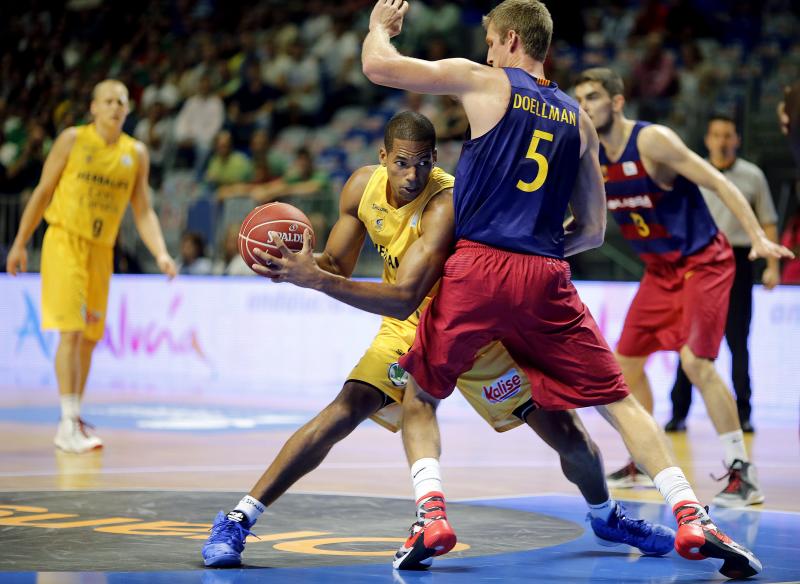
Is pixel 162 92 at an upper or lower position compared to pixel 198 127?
upper

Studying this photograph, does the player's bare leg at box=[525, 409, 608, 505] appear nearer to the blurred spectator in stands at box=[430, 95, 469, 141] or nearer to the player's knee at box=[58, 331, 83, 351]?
the player's knee at box=[58, 331, 83, 351]

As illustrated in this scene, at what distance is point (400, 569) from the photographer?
461 cm

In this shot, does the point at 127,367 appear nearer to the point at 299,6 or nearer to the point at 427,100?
the point at 427,100

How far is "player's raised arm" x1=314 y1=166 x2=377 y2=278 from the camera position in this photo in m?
5.08

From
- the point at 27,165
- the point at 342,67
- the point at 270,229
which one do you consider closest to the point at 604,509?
the point at 270,229

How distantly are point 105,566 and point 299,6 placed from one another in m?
17.0

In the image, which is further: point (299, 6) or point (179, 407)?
point (299, 6)

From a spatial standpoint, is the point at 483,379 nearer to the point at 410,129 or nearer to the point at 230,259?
the point at 410,129

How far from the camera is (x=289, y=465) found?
4.82m

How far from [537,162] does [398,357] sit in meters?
0.93

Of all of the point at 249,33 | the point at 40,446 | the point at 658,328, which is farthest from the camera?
the point at 249,33

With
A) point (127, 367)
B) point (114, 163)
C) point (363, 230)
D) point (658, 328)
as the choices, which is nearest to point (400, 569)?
point (363, 230)

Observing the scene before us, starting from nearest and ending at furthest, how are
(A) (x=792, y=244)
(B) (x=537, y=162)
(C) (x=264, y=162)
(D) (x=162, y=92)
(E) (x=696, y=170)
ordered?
(B) (x=537, y=162), (E) (x=696, y=170), (A) (x=792, y=244), (C) (x=264, y=162), (D) (x=162, y=92)

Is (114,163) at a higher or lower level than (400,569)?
higher
